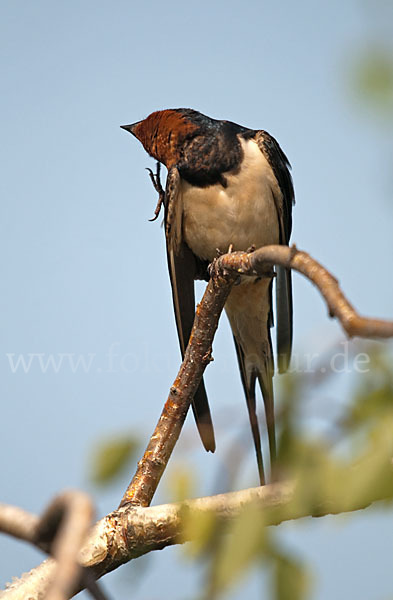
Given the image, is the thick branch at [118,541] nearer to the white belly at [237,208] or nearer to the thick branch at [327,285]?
the thick branch at [327,285]

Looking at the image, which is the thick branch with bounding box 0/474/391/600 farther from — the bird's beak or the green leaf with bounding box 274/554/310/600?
the bird's beak

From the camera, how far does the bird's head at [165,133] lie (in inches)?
97.2

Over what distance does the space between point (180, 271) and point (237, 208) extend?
0.36 meters

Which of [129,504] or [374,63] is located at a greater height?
[374,63]

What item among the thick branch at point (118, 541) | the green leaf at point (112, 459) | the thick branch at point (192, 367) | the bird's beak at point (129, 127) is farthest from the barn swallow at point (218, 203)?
the green leaf at point (112, 459)

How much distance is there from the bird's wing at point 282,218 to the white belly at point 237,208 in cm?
4

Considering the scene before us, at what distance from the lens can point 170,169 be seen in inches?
96.4

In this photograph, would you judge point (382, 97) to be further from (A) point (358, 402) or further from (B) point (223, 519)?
(B) point (223, 519)

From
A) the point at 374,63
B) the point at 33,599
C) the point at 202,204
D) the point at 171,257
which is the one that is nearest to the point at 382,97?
the point at 374,63

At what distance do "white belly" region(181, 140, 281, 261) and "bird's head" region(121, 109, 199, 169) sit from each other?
0.13 metres

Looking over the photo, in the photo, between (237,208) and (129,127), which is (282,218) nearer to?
(237,208)

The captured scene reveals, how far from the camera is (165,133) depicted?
98.1 inches

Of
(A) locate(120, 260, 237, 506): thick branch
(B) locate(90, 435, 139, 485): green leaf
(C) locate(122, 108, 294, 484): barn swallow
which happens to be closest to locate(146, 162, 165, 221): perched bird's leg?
(C) locate(122, 108, 294, 484): barn swallow

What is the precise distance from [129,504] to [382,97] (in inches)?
51.8
